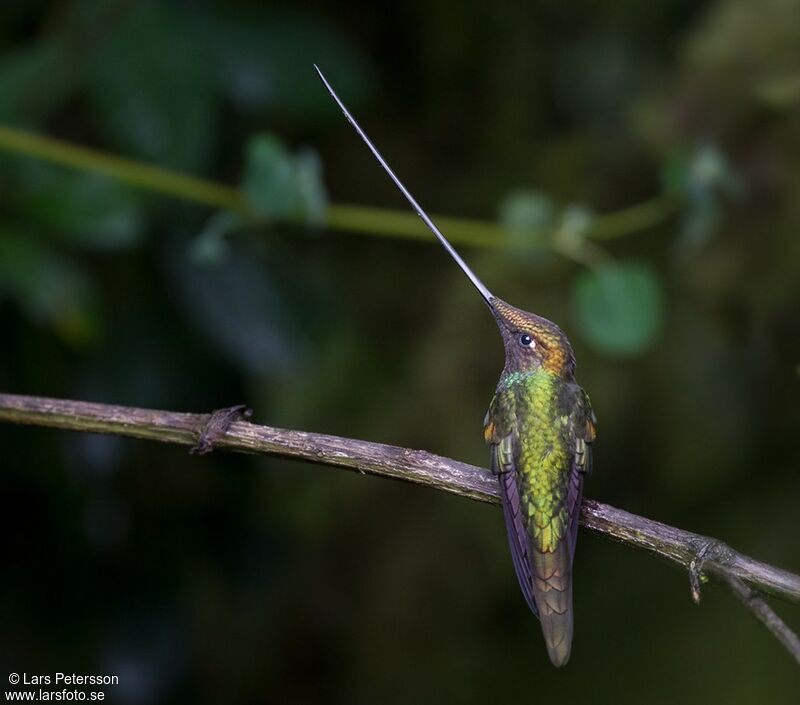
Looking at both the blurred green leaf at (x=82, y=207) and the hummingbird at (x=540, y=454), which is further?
the blurred green leaf at (x=82, y=207)

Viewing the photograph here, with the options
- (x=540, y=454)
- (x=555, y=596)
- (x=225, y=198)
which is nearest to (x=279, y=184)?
(x=225, y=198)

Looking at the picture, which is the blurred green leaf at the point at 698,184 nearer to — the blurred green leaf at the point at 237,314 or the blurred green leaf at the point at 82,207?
the blurred green leaf at the point at 237,314

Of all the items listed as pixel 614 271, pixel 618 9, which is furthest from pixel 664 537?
pixel 618 9

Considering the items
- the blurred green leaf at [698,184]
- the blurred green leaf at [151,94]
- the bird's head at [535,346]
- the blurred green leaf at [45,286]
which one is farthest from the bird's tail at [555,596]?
the blurred green leaf at [151,94]

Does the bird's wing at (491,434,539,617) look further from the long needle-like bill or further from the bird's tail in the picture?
the long needle-like bill

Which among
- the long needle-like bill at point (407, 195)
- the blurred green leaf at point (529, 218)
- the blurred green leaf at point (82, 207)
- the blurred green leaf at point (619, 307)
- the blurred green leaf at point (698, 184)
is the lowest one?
the long needle-like bill at point (407, 195)

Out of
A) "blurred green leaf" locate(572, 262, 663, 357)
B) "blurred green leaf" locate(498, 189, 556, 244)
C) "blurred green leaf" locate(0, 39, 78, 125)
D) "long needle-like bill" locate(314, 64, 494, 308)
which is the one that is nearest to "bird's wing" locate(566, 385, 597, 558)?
→ "long needle-like bill" locate(314, 64, 494, 308)
